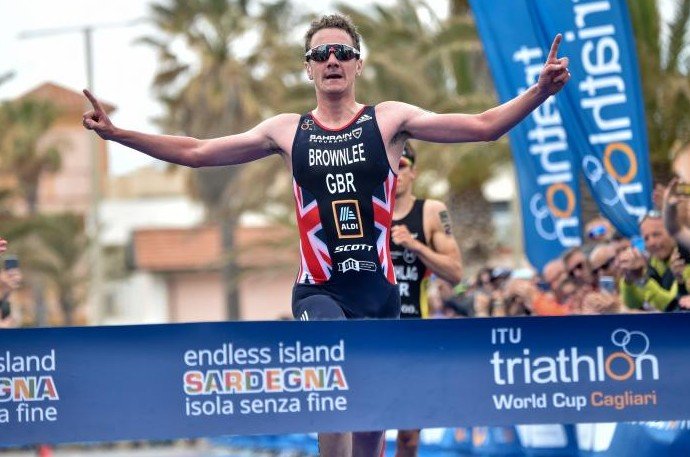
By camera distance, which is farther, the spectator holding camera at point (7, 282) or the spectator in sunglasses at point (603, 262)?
the spectator in sunglasses at point (603, 262)

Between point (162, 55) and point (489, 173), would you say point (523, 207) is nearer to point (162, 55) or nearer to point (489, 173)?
point (489, 173)

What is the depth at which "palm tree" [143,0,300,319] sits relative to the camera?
41719mm

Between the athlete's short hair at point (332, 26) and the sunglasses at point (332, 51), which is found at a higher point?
the athlete's short hair at point (332, 26)

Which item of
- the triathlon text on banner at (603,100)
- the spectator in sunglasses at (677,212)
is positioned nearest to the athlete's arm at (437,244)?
the spectator in sunglasses at (677,212)

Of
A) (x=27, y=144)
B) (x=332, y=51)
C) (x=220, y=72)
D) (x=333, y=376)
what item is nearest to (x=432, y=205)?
(x=332, y=51)

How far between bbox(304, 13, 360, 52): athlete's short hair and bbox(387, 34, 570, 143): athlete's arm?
372 mm

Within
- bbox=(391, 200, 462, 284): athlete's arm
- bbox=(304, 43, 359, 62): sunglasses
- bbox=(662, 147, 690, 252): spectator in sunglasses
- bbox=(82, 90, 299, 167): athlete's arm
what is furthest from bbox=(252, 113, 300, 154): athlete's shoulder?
bbox=(662, 147, 690, 252): spectator in sunglasses

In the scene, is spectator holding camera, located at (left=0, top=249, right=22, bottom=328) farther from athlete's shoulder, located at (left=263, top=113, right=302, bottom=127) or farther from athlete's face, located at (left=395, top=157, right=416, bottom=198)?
athlete's shoulder, located at (left=263, top=113, right=302, bottom=127)

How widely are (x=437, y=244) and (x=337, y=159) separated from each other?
9.58 ft

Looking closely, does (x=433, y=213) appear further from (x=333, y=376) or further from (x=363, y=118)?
(x=333, y=376)

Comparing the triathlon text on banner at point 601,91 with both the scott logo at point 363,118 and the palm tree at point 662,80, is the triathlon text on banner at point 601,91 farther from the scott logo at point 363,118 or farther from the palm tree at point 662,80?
the palm tree at point 662,80

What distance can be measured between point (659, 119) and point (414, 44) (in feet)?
26.4

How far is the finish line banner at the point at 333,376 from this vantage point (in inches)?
250

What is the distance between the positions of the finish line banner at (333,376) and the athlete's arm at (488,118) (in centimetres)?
85
